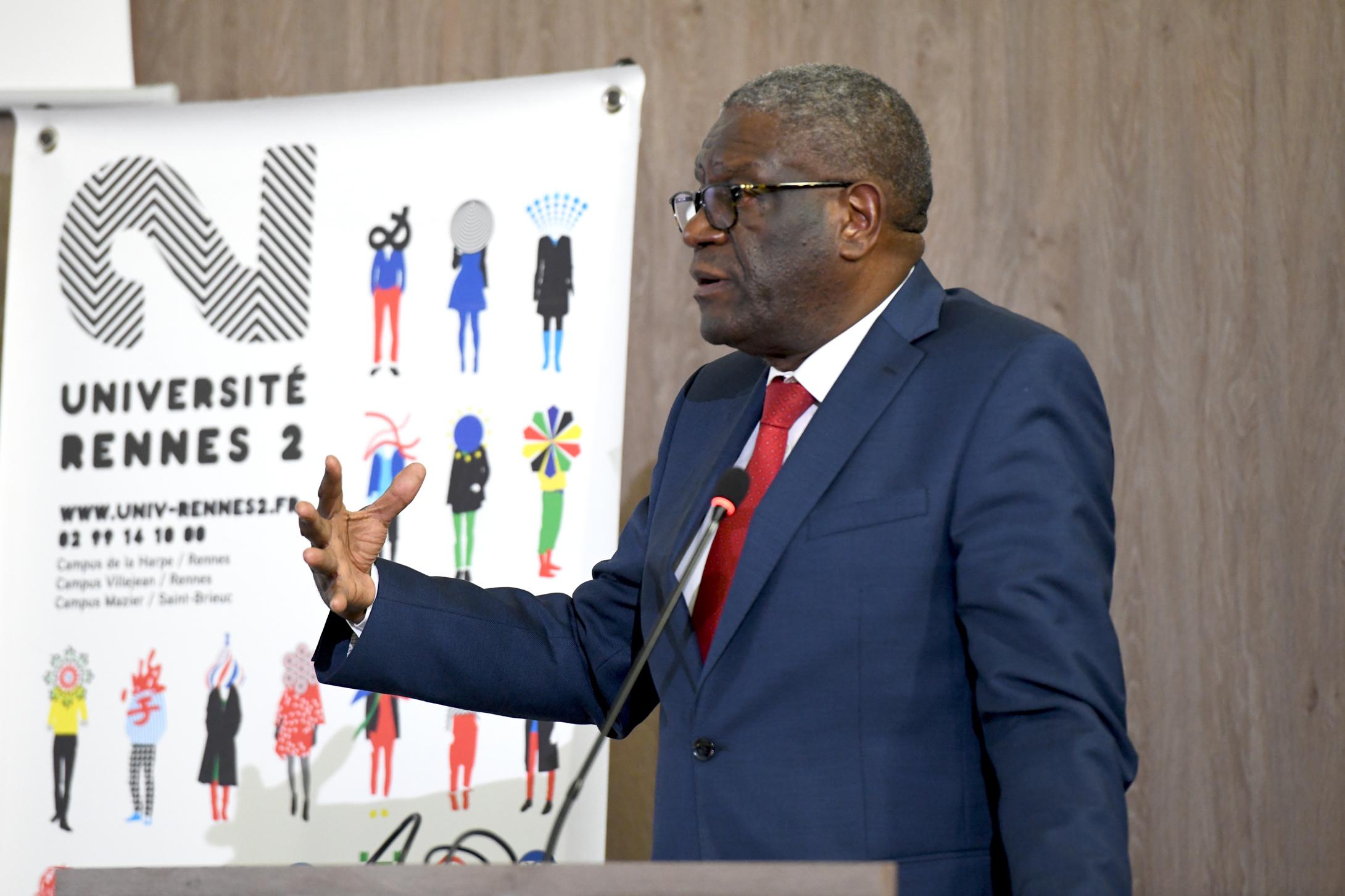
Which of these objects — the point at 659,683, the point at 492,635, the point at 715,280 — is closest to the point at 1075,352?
the point at 715,280

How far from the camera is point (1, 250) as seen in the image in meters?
3.37

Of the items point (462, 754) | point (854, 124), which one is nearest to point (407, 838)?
point (462, 754)

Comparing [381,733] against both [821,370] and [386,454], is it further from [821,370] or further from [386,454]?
[821,370]

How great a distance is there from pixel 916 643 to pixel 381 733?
147 cm

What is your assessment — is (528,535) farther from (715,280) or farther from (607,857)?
(715,280)

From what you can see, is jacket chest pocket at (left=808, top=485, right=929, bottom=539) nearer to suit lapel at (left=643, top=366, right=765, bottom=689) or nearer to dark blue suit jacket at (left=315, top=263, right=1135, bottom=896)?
dark blue suit jacket at (left=315, top=263, right=1135, bottom=896)

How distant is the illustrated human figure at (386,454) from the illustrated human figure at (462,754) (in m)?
0.37

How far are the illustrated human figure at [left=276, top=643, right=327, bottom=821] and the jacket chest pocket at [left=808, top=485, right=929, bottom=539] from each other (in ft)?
4.76

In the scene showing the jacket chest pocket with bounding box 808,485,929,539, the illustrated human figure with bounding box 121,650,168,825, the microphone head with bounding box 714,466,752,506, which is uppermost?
the microphone head with bounding box 714,466,752,506

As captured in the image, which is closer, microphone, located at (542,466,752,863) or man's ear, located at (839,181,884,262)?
microphone, located at (542,466,752,863)

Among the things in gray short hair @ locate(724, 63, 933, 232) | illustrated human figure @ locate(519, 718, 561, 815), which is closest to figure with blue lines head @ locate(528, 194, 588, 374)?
illustrated human figure @ locate(519, 718, 561, 815)

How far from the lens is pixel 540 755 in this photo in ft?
8.80

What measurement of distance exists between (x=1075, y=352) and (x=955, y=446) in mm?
197

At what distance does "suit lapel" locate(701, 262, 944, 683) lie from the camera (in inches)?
65.7
